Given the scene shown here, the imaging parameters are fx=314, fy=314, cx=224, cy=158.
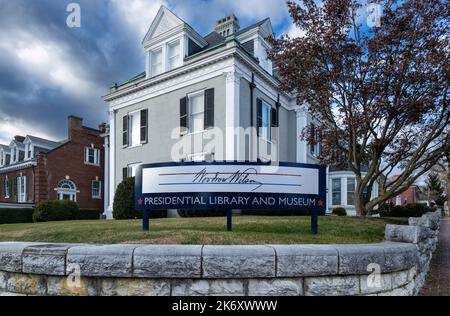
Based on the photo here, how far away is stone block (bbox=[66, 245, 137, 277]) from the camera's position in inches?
142

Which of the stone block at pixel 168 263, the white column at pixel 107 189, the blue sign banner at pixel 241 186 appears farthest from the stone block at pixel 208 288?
the white column at pixel 107 189

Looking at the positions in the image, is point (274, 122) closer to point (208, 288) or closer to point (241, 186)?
point (241, 186)

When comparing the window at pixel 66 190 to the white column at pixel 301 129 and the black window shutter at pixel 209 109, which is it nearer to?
the black window shutter at pixel 209 109

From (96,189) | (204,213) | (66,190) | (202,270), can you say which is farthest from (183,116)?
(96,189)

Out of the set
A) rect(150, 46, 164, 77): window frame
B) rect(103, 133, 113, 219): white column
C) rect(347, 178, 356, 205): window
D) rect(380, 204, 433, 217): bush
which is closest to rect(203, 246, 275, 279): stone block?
rect(150, 46, 164, 77): window frame

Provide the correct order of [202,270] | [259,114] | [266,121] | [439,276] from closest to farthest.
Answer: [202,270] < [439,276] < [259,114] < [266,121]

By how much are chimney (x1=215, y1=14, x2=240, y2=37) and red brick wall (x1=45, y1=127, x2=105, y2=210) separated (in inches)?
577

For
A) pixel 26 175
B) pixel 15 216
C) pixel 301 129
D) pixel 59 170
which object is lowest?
pixel 15 216

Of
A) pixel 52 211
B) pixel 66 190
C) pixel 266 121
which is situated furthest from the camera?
pixel 66 190

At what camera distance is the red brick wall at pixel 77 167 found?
24266mm

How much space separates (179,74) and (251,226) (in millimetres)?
11987

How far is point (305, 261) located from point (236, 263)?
0.81m

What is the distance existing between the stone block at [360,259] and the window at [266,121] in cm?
1293

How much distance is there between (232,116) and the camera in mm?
14234
